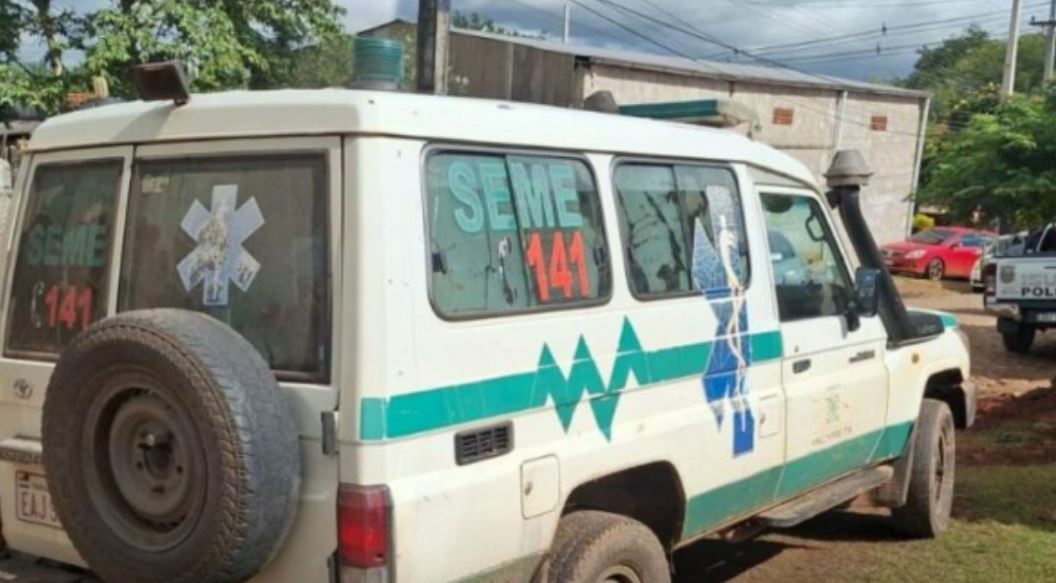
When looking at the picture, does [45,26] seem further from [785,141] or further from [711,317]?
[785,141]

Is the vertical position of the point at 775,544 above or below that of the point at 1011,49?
below

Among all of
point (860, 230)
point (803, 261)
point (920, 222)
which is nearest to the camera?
point (803, 261)

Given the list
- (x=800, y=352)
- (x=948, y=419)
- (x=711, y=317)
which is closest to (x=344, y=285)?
(x=711, y=317)

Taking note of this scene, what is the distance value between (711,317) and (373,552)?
1.75 meters

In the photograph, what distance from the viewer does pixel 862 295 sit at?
5.21 m

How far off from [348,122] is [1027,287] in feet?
44.9

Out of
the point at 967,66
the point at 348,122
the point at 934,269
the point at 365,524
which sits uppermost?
the point at 967,66

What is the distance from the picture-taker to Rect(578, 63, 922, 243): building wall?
25109 mm

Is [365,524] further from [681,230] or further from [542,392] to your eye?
[681,230]

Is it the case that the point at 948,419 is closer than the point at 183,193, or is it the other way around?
the point at 183,193

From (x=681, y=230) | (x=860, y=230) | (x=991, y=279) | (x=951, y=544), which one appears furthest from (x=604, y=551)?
(x=991, y=279)

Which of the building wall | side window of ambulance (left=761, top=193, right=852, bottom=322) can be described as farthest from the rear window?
the building wall

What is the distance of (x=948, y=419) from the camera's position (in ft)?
20.8

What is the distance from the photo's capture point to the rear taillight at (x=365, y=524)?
294 cm
